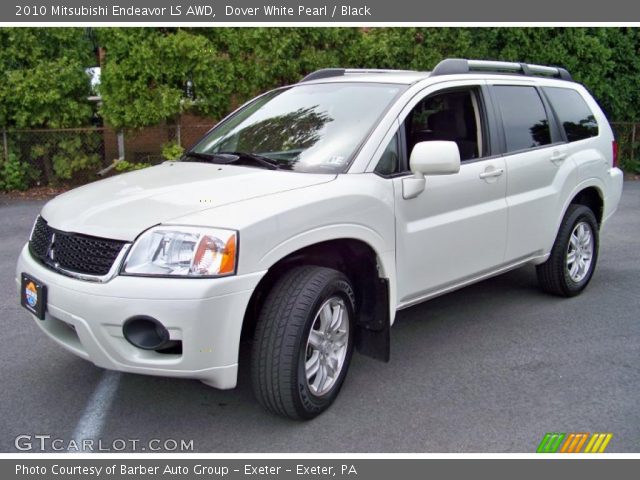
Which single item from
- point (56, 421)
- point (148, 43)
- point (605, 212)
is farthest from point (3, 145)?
point (605, 212)

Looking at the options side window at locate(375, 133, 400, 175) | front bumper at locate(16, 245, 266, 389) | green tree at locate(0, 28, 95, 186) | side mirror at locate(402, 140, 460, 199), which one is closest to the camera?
front bumper at locate(16, 245, 266, 389)

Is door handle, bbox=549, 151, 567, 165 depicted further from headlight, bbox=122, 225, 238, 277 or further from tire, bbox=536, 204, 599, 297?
headlight, bbox=122, 225, 238, 277

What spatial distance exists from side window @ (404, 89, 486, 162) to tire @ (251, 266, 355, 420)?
143 centimetres

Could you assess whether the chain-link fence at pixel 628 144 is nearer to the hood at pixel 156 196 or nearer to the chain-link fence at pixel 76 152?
the chain-link fence at pixel 76 152

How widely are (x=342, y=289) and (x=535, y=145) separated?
7.72 feet

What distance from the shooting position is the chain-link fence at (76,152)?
10633 mm

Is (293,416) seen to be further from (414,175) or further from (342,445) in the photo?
(414,175)

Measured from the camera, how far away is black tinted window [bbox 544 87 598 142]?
5430 millimetres

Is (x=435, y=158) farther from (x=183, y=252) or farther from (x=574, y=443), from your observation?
(x=574, y=443)

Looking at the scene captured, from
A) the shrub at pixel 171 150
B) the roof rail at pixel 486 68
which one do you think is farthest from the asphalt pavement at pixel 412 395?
the shrub at pixel 171 150

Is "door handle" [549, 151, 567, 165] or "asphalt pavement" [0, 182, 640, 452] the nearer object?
"asphalt pavement" [0, 182, 640, 452]

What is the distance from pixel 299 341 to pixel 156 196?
3.48 feet

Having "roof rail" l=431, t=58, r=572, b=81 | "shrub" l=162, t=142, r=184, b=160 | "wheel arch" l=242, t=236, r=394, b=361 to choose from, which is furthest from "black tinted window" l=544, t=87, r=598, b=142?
"shrub" l=162, t=142, r=184, b=160

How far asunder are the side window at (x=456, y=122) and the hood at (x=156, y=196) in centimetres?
115
